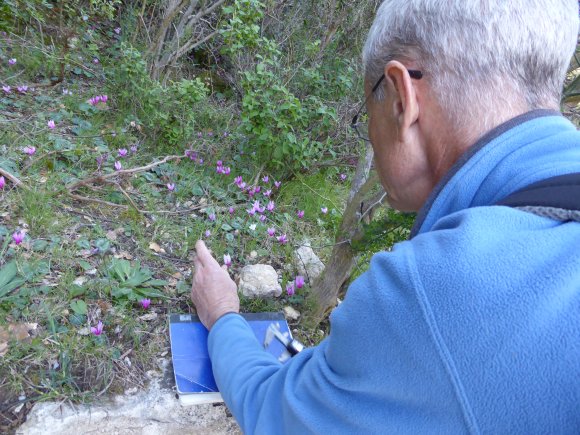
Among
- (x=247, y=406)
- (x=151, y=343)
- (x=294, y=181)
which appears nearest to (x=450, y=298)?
(x=247, y=406)

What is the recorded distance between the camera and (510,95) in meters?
1.03

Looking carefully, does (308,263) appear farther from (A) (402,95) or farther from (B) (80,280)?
(A) (402,95)

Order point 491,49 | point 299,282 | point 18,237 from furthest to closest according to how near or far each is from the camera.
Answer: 1. point 299,282
2. point 18,237
3. point 491,49

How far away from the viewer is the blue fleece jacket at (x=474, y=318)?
754 millimetres

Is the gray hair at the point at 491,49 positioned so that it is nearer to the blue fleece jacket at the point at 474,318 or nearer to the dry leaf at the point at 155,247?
the blue fleece jacket at the point at 474,318

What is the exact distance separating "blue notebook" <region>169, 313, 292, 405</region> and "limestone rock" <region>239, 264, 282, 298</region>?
0.53ft

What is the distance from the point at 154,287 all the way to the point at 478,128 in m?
1.62

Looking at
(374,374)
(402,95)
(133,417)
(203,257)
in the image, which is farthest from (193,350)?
(402,95)

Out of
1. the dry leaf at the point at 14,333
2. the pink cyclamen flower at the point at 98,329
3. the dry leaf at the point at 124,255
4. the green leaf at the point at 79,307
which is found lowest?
the dry leaf at the point at 124,255

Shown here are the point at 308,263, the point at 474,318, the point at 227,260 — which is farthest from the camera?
the point at 308,263

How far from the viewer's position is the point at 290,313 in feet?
7.74

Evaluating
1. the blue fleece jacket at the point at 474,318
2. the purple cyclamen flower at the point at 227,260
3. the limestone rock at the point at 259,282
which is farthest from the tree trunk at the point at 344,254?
the blue fleece jacket at the point at 474,318

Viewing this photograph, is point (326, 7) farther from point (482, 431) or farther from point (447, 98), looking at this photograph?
point (482, 431)

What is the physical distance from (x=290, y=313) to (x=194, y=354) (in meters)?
0.60
